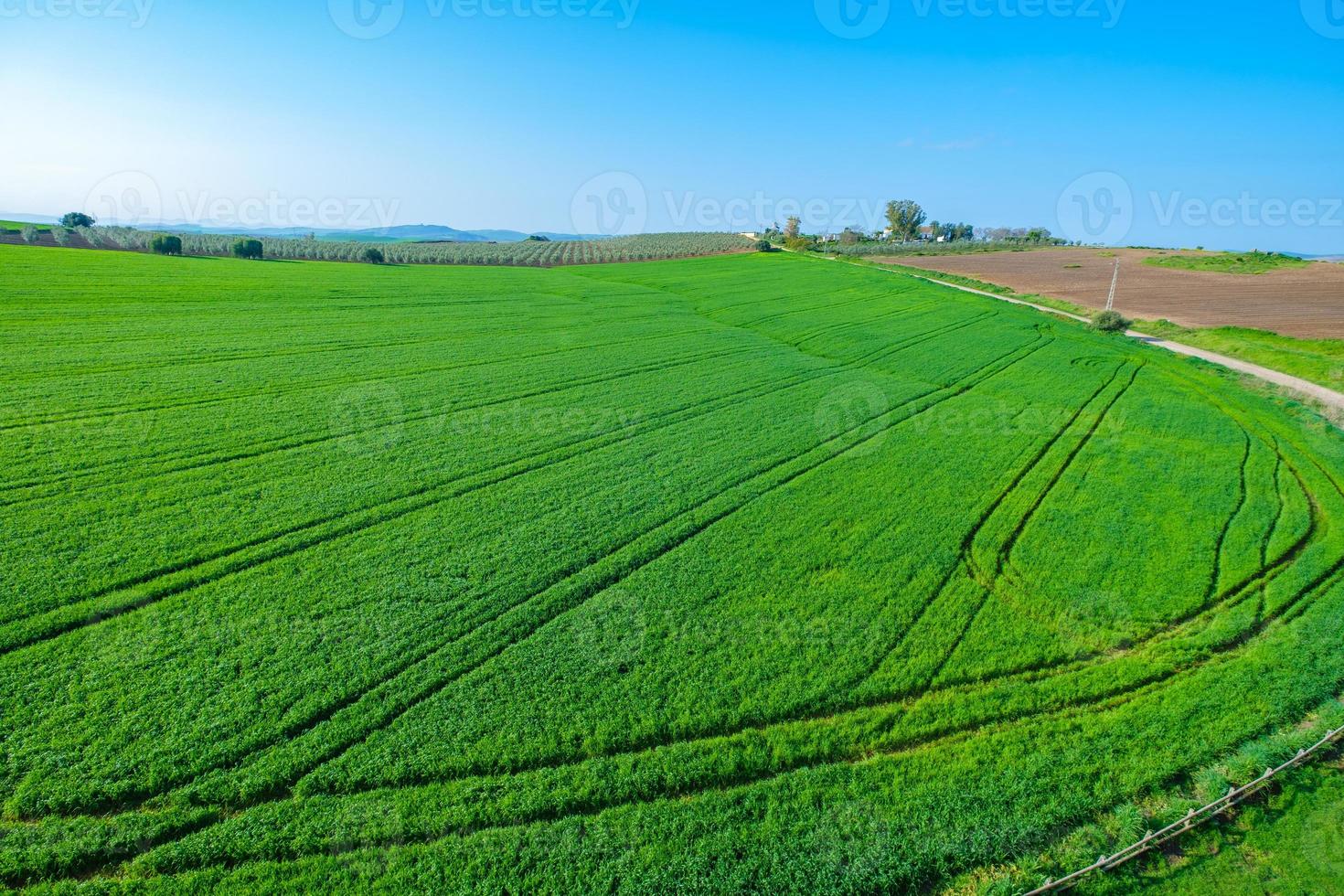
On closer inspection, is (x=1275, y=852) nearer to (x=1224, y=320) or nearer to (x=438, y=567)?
(x=438, y=567)

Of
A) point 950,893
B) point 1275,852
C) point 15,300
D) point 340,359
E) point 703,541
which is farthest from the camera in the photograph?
point 15,300

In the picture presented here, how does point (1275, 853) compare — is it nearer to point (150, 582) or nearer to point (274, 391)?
point (150, 582)

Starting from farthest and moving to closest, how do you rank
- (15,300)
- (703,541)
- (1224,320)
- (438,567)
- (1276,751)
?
(1224,320) < (15,300) < (703,541) < (438,567) < (1276,751)

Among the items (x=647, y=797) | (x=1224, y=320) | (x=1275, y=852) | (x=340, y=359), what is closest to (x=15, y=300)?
(x=340, y=359)

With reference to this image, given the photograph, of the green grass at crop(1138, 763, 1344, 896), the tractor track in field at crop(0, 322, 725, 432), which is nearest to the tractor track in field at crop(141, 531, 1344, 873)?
the green grass at crop(1138, 763, 1344, 896)

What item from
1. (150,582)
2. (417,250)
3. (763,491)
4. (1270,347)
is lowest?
(763,491)

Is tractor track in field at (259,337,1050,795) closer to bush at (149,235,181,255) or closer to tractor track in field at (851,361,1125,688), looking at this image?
tractor track in field at (851,361,1125,688)

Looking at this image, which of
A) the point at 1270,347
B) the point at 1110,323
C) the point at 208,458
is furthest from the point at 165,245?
the point at 1270,347
